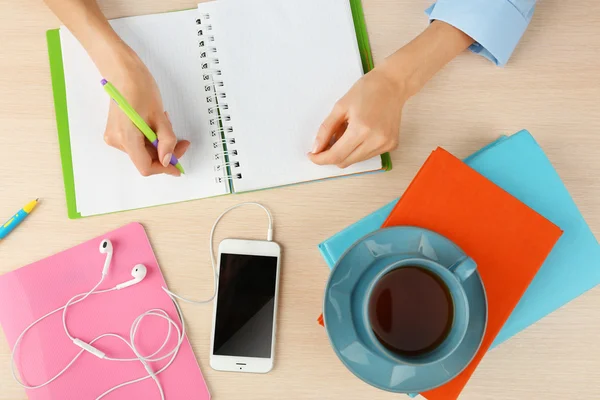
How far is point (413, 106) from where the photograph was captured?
0.68 metres

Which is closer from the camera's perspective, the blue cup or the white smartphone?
the blue cup

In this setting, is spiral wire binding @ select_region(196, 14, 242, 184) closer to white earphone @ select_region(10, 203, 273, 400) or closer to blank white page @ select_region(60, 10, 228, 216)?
blank white page @ select_region(60, 10, 228, 216)

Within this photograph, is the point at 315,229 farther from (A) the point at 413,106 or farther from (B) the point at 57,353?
(B) the point at 57,353

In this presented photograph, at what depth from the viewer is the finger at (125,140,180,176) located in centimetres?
61

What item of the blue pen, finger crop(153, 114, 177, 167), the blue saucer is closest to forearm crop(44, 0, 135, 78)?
finger crop(153, 114, 177, 167)

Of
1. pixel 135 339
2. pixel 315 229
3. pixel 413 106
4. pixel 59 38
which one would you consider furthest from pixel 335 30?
pixel 135 339

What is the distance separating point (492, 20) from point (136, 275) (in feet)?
2.09

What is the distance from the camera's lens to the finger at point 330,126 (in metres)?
0.63

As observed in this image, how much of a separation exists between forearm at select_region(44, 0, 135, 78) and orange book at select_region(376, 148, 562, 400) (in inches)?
17.9

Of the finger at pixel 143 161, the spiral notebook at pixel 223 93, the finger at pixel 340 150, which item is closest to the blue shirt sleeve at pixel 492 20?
the spiral notebook at pixel 223 93

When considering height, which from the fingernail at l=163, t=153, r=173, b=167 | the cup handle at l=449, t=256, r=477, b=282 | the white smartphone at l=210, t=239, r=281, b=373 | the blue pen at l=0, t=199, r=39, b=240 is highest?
the fingernail at l=163, t=153, r=173, b=167

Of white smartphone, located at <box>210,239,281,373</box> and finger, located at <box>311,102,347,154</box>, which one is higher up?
finger, located at <box>311,102,347,154</box>

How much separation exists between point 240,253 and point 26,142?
1.22ft

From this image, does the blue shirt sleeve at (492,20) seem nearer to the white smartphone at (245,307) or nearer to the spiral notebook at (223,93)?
the spiral notebook at (223,93)
